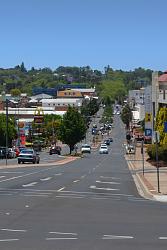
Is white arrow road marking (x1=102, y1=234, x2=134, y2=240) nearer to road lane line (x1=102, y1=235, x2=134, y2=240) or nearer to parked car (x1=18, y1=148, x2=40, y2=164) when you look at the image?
road lane line (x1=102, y1=235, x2=134, y2=240)

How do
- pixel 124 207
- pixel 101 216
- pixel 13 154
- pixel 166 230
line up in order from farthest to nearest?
pixel 13 154
pixel 124 207
pixel 101 216
pixel 166 230

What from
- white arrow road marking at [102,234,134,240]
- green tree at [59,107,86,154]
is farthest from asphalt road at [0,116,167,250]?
green tree at [59,107,86,154]

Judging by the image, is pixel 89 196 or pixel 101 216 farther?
pixel 89 196

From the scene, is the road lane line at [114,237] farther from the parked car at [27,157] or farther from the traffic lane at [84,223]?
the parked car at [27,157]

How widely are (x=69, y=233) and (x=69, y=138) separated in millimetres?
83363

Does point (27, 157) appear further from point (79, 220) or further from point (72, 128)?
point (79, 220)

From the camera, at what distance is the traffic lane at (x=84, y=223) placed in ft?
45.9

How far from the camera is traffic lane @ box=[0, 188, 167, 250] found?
1398 cm

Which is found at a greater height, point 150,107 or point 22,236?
point 150,107

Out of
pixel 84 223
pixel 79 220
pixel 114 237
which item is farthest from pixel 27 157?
pixel 114 237

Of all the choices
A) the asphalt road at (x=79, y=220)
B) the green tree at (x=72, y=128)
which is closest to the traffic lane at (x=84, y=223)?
the asphalt road at (x=79, y=220)

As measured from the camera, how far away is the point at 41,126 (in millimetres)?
154875

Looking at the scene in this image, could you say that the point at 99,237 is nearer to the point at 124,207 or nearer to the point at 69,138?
the point at 124,207

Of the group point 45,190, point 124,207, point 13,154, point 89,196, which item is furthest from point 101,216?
point 13,154
